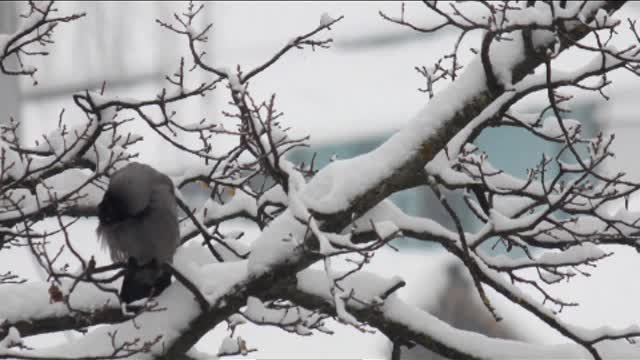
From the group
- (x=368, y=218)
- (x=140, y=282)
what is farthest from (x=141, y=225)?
(x=368, y=218)

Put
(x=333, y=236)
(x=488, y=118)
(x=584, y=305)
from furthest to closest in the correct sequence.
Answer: (x=584, y=305)
(x=488, y=118)
(x=333, y=236)

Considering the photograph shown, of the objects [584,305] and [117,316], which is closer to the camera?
[117,316]

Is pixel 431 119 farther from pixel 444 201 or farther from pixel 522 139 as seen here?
pixel 522 139

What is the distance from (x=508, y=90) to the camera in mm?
4875

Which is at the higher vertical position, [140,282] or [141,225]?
[141,225]

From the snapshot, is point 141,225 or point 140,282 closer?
point 140,282

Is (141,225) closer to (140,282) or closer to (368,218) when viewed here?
(140,282)

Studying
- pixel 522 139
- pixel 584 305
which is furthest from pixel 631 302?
pixel 522 139

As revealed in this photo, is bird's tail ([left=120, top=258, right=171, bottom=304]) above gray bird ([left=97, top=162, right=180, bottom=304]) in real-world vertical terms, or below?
below

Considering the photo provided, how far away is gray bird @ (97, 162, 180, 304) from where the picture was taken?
16.5 ft

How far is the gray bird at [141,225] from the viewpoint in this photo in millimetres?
5020

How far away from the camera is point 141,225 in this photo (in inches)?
202

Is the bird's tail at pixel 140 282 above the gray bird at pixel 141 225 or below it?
below

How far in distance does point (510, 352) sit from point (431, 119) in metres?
1.30
